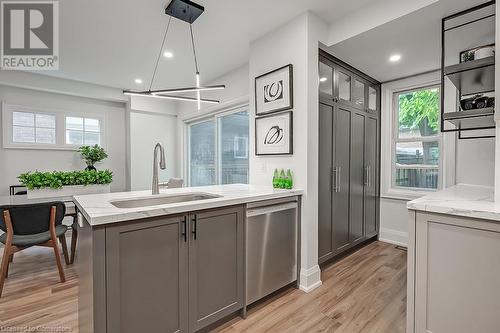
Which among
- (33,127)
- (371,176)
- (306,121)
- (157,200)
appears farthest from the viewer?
(33,127)

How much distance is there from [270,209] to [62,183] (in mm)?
2875

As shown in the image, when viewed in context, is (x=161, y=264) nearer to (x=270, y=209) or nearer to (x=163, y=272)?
(x=163, y=272)

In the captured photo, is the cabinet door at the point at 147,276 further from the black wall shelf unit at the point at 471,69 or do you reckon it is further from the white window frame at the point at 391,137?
the white window frame at the point at 391,137

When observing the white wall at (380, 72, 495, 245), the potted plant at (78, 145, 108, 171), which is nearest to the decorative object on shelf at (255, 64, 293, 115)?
the white wall at (380, 72, 495, 245)

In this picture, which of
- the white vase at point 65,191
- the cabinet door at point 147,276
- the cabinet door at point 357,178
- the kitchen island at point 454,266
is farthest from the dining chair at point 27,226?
the cabinet door at point 357,178

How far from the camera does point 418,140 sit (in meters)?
3.38

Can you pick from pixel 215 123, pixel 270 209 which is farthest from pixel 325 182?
pixel 215 123

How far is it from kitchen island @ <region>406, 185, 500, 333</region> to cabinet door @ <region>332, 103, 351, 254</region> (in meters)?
1.32

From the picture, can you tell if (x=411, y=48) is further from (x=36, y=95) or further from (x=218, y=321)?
(x=36, y=95)

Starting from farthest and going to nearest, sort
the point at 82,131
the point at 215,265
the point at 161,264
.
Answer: the point at 82,131, the point at 215,265, the point at 161,264

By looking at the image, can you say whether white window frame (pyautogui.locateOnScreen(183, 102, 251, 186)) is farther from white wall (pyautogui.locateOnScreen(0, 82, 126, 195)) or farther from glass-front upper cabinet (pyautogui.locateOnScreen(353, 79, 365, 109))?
glass-front upper cabinet (pyautogui.locateOnScreen(353, 79, 365, 109))

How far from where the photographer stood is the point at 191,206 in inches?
62.7

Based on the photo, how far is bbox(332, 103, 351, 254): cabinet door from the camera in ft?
9.39

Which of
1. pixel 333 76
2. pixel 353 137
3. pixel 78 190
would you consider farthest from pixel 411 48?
pixel 78 190
